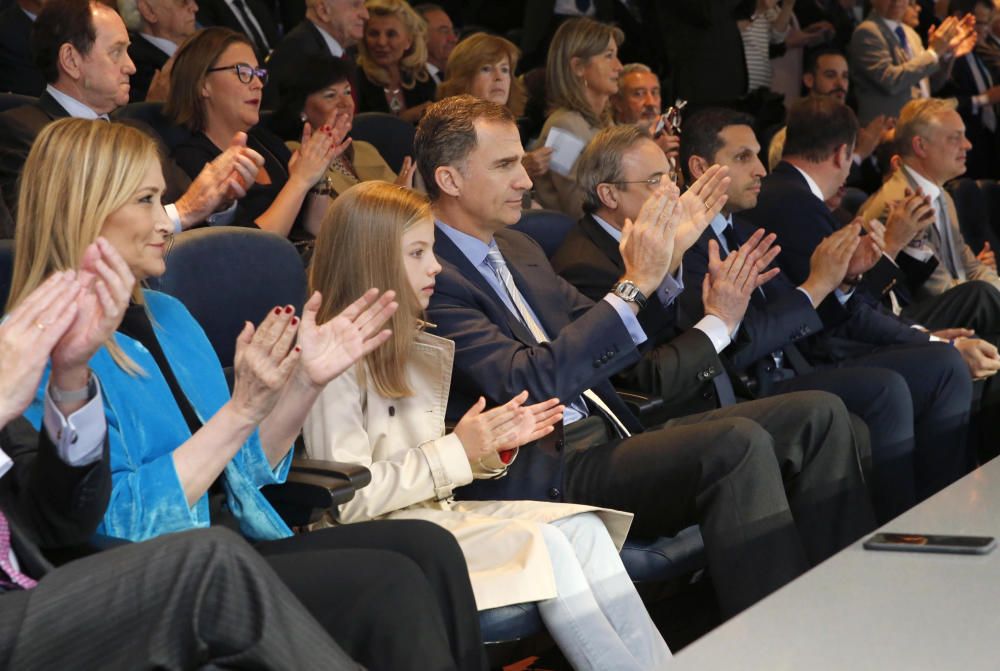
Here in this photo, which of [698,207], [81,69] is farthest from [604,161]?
[81,69]

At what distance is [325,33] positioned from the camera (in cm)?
496

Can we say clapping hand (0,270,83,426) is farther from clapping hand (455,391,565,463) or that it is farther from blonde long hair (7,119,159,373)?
clapping hand (455,391,565,463)

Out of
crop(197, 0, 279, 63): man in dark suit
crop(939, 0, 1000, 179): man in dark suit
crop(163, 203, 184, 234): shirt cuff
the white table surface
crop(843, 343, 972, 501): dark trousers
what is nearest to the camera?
the white table surface

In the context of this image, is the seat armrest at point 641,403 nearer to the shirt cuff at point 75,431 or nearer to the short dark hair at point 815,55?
the shirt cuff at point 75,431

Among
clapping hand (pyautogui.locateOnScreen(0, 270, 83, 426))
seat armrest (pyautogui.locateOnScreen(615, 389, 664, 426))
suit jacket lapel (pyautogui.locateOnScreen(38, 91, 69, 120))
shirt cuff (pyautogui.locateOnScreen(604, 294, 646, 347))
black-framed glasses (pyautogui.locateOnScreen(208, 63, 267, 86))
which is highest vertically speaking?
clapping hand (pyautogui.locateOnScreen(0, 270, 83, 426))

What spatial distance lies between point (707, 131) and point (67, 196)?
8.03ft

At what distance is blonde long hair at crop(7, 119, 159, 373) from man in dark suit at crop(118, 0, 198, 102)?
90.1 inches

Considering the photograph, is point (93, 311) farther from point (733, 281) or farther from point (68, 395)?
point (733, 281)

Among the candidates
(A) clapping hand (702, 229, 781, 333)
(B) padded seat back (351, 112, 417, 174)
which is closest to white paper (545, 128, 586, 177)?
(B) padded seat back (351, 112, 417, 174)

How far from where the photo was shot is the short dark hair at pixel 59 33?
3496 mm

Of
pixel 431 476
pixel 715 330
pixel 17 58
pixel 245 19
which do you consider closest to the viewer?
pixel 431 476

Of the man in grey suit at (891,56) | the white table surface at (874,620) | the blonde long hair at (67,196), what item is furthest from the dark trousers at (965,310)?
the blonde long hair at (67,196)

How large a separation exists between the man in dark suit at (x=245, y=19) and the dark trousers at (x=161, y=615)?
351cm

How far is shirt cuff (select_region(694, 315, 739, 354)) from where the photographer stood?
10.8 ft
